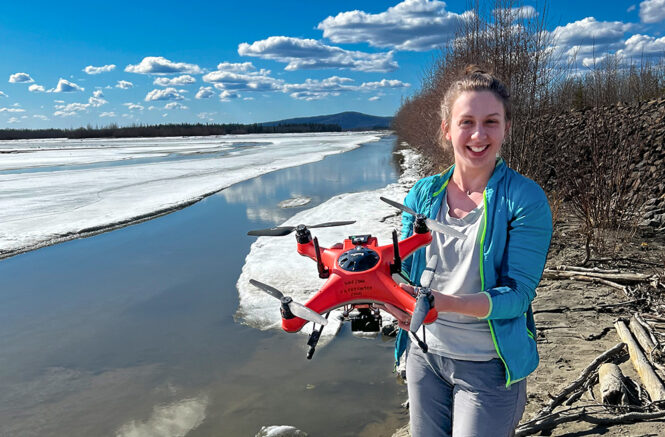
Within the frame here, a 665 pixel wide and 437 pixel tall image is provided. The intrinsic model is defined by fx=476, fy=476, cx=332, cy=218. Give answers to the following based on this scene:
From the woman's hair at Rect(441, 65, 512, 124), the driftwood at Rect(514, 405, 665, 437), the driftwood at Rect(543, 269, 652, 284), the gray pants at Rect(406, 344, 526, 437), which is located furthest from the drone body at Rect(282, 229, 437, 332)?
the driftwood at Rect(543, 269, 652, 284)

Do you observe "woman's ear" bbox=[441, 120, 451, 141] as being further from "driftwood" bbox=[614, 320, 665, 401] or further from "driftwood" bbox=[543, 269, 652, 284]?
"driftwood" bbox=[543, 269, 652, 284]

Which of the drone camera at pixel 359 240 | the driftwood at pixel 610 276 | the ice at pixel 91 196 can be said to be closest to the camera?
the drone camera at pixel 359 240

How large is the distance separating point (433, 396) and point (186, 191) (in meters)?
18.4

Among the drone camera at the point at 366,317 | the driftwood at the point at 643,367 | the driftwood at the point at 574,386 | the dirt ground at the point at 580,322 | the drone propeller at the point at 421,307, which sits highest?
the drone propeller at the point at 421,307

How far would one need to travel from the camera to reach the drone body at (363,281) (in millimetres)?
1992

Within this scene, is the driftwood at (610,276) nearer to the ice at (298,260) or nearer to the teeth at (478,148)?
the ice at (298,260)

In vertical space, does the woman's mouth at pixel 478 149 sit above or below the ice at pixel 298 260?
above

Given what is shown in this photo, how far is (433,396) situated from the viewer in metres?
2.16

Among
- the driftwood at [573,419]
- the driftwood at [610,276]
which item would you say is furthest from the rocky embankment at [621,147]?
the driftwood at [573,419]

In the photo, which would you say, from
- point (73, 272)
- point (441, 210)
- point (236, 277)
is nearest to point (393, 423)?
point (441, 210)

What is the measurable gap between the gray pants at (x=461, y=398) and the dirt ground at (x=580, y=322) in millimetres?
1820

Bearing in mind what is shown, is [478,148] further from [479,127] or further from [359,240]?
[359,240]

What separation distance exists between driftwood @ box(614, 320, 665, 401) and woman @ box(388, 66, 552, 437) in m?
2.24

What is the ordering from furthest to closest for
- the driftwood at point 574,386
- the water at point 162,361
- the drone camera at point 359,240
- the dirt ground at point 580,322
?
the water at point 162,361, the dirt ground at point 580,322, the driftwood at point 574,386, the drone camera at point 359,240
